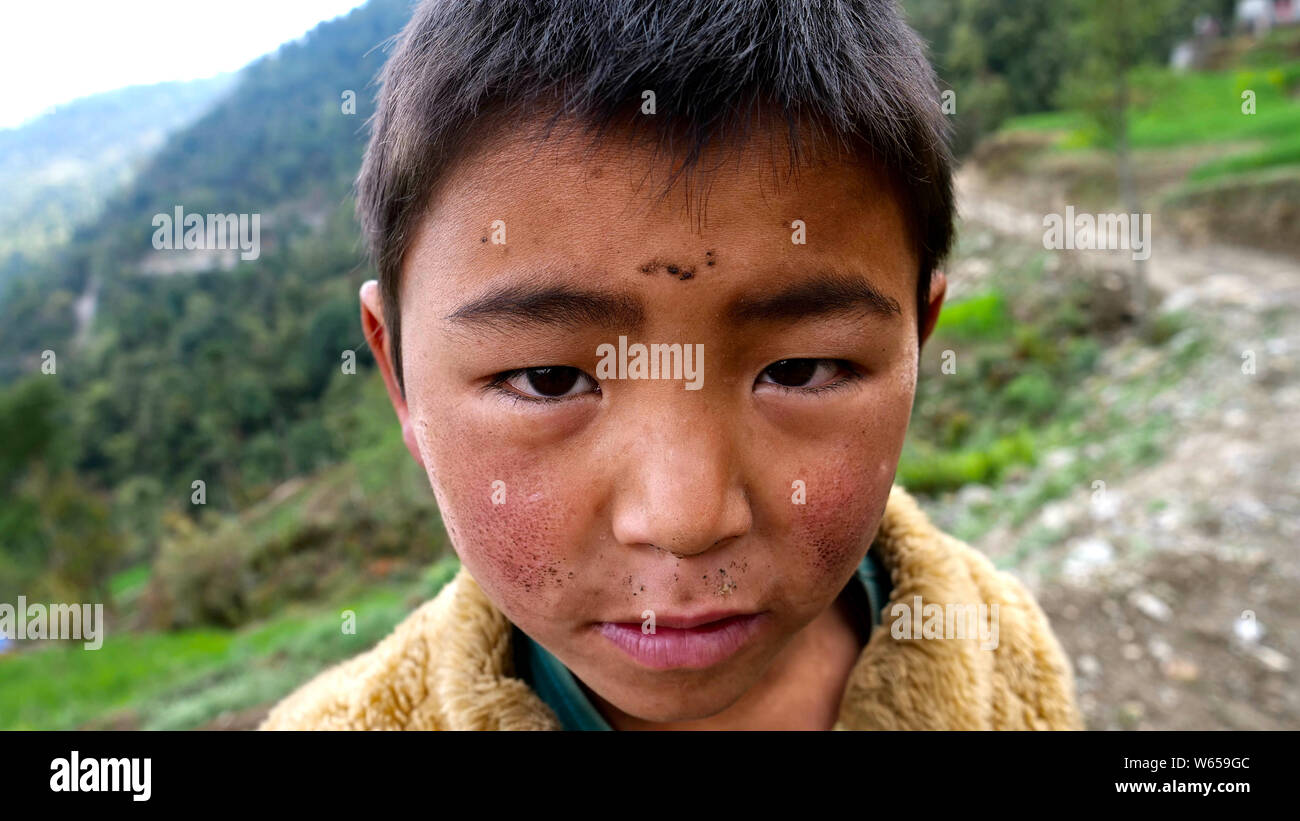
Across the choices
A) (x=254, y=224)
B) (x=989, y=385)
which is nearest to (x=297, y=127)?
(x=989, y=385)

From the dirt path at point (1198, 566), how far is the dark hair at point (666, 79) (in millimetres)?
957

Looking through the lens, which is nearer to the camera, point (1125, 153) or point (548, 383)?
point (548, 383)

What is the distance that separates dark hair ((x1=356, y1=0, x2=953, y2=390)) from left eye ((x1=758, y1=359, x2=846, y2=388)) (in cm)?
26

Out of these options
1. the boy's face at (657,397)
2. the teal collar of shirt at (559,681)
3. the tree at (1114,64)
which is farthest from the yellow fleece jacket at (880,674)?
the tree at (1114,64)

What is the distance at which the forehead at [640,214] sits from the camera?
835 millimetres

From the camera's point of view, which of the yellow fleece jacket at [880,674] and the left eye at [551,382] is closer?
the left eye at [551,382]

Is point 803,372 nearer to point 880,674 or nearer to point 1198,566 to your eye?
point 880,674

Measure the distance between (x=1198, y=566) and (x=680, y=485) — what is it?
15.0ft

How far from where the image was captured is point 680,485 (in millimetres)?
839

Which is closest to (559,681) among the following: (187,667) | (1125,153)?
(1125,153)

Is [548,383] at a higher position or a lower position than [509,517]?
higher

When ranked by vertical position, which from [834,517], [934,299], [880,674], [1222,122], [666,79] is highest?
[1222,122]

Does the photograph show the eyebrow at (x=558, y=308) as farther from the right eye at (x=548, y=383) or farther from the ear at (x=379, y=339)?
the ear at (x=379, y=339)
